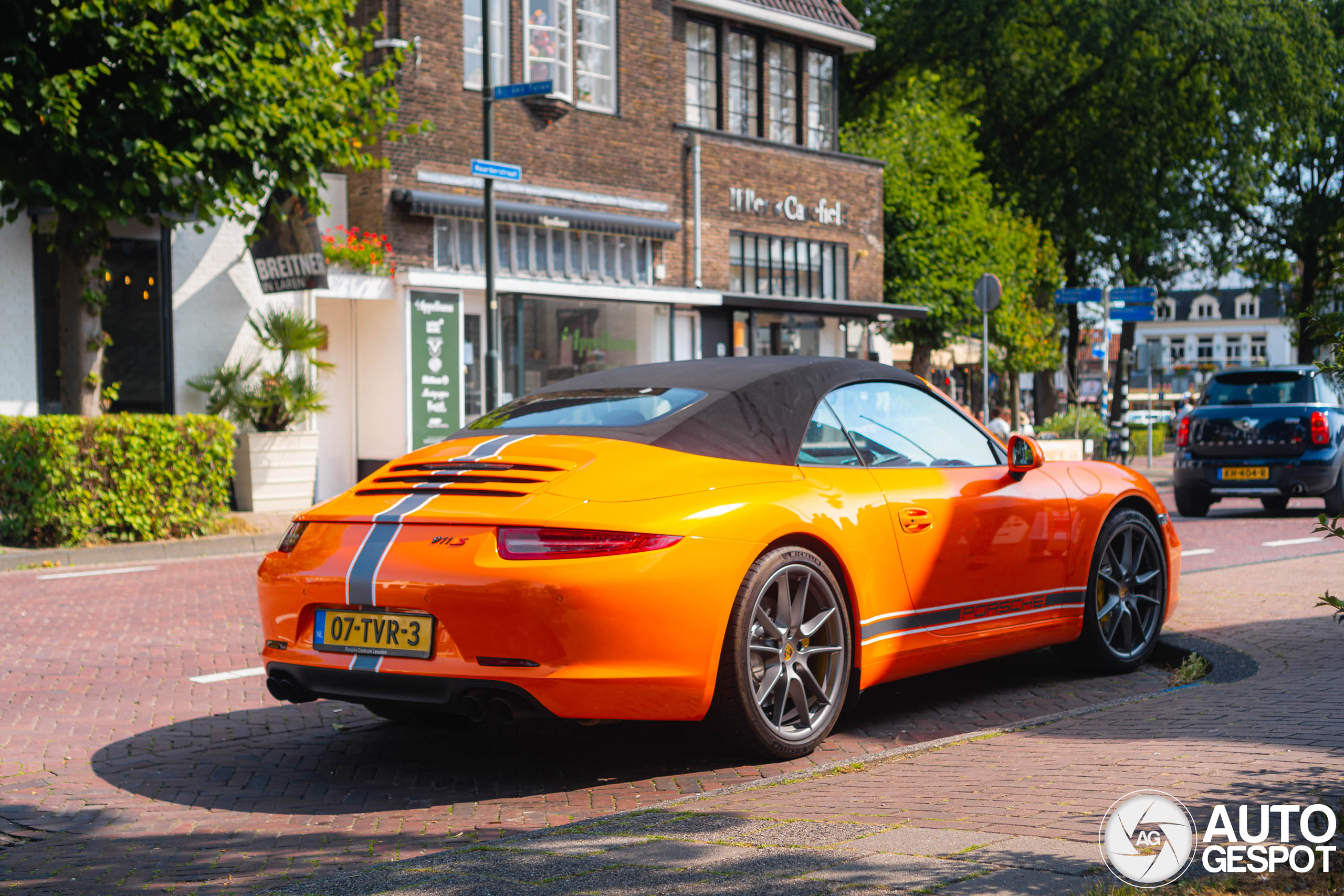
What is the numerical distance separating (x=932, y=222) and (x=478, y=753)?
1100 inches

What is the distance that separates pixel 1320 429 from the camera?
1540 centimetres

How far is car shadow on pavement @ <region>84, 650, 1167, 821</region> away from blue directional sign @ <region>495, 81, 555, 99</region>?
36.9 feet

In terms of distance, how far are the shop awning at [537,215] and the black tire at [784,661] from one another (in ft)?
50.5

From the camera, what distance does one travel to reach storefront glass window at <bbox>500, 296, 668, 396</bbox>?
71.6 feet

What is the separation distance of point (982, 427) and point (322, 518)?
2923 mm

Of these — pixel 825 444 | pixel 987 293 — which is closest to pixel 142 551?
pixel 825 444

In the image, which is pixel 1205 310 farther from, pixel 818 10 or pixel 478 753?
pixel 478 753

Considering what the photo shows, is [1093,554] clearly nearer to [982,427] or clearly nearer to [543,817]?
[982,427]

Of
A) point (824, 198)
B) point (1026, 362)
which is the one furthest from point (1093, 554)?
point (1026, 362)

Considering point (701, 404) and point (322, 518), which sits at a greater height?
point (701, 404)

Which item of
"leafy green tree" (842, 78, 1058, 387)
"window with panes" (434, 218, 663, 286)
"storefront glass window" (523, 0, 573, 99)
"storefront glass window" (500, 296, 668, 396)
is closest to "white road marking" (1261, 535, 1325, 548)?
"storefront glass window" (500, 296, 668, 396)

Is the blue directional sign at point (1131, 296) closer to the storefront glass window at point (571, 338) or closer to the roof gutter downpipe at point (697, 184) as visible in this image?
the roof gutter downpipe at point (697, 184)

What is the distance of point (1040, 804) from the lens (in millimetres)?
3816

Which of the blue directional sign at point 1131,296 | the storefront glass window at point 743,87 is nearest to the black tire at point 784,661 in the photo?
the blue directional sign at point 1131,296
